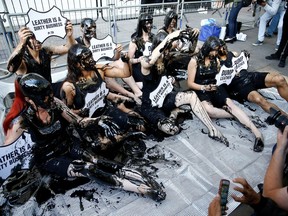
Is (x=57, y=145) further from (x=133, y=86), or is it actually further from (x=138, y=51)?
(x=138, y=51)

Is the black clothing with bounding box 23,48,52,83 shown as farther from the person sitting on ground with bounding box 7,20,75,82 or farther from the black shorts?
the black shorts

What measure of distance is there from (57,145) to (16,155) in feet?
1.16

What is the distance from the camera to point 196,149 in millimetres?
2764

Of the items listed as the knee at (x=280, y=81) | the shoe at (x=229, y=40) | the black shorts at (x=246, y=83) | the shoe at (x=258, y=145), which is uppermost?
the knee at (x=280, y=81)

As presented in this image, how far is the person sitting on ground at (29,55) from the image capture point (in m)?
2.53

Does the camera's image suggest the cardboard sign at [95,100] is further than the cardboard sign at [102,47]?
No

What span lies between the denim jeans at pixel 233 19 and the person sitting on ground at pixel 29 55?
5272 mm

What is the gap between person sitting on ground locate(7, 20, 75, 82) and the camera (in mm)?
2533

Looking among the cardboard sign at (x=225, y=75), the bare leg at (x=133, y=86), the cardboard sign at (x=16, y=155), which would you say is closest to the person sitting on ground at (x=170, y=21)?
the bare leg at (x=133, y=86)

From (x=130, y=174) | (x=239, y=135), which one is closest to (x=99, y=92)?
(x=130, y=174)

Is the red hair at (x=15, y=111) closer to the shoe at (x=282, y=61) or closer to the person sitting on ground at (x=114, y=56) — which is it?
the person sitting on ground at (x=114, y=56)

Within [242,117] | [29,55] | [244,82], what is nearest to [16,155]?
[29,55]

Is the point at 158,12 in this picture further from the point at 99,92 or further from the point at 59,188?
the point at 59,188

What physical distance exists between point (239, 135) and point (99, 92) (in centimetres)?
187
